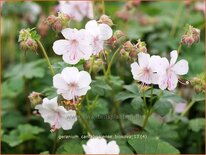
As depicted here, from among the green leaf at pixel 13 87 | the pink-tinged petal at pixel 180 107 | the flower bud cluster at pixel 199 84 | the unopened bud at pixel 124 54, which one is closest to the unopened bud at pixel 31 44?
the unopened bud at pixel 124 54

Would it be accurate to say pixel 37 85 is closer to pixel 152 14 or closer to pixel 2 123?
pixel 2 123

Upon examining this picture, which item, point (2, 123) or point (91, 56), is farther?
point (2, 123)

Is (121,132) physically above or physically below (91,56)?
below

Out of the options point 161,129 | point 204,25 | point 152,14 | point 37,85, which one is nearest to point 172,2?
point 152,14

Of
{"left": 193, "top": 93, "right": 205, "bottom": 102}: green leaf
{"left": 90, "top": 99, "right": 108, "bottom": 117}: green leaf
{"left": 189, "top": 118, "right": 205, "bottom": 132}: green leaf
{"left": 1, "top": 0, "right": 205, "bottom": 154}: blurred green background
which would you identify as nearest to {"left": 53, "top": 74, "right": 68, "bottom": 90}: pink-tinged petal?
{"left": 1, "top": 0, "right": 205, "bottom": 154}: blurred green background

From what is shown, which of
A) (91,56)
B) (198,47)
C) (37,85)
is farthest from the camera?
(198,47)

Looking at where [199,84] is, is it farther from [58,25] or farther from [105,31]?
[58,25]

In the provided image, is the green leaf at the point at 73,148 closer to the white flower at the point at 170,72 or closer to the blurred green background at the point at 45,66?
the blurred green background at the point at 45,66
